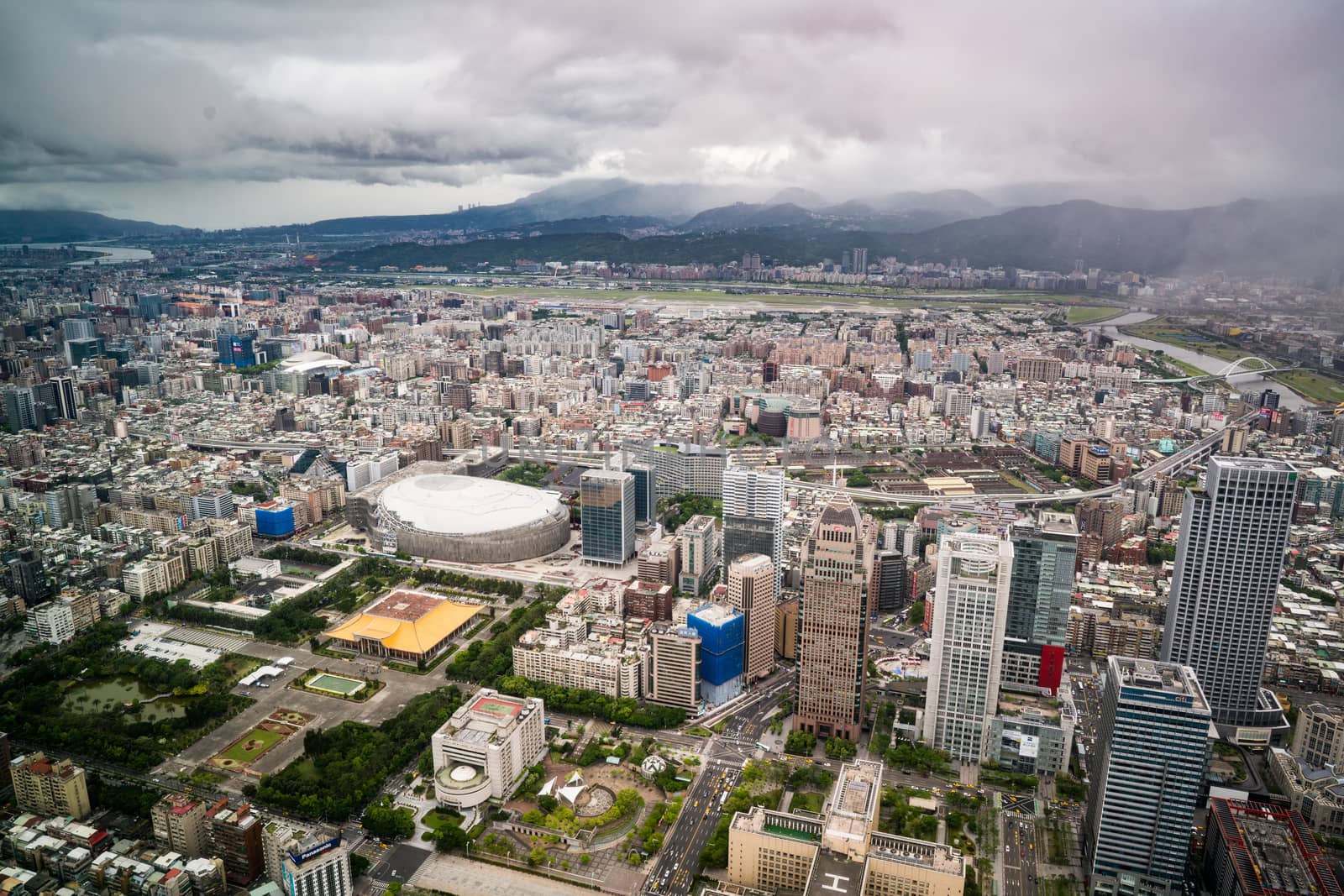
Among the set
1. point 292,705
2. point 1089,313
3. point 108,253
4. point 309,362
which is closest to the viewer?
point 292,705

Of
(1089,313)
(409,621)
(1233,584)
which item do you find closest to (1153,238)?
(1089,313)

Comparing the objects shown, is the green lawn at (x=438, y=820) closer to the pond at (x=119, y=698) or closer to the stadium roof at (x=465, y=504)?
the pond at (x=119, y=698)

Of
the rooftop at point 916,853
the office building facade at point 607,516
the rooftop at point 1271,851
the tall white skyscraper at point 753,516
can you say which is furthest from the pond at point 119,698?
the rooftop at point 1271,851

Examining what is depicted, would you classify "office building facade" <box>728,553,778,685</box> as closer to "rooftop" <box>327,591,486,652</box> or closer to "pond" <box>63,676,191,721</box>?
"rooftop" <box>327,591,486,652</box>

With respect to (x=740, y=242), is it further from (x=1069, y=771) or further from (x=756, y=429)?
(x=1069, y=771)

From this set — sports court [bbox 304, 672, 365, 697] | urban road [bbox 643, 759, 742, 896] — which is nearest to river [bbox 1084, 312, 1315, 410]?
urban road [bbox 643, 759, 742, 896]

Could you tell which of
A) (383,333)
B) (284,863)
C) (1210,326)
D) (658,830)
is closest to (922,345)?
(1210,326)

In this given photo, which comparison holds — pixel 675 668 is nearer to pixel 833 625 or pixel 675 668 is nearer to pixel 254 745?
pixel 833 625
